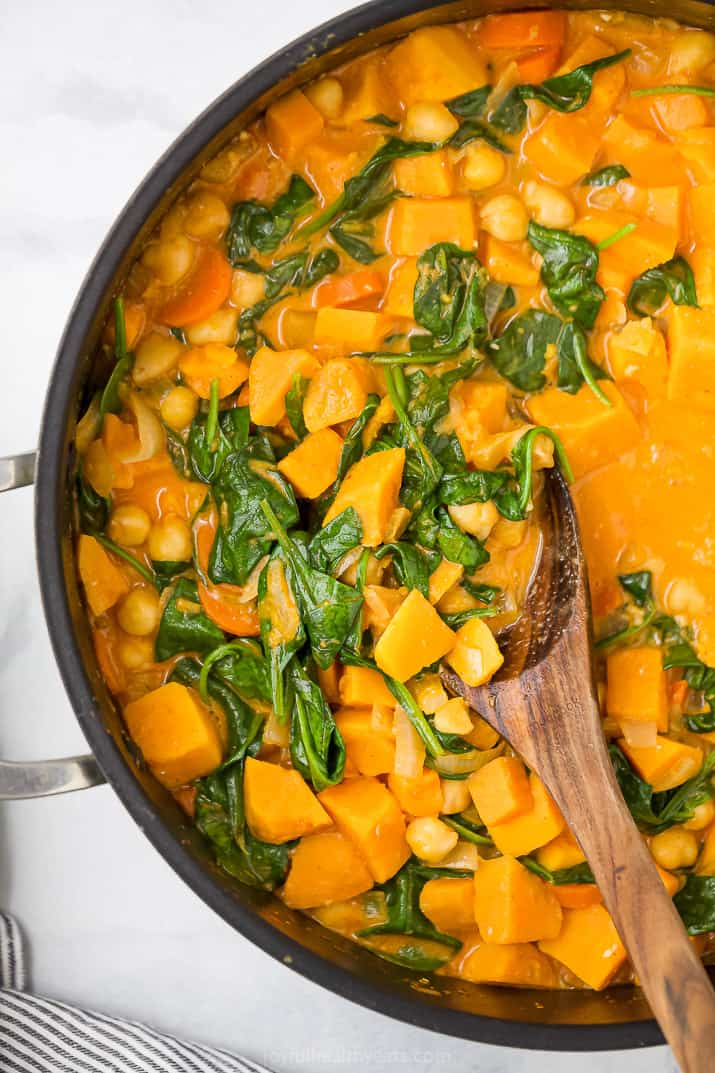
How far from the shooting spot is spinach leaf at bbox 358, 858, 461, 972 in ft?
13.3

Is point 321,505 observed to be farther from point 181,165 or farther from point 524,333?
point 181,165

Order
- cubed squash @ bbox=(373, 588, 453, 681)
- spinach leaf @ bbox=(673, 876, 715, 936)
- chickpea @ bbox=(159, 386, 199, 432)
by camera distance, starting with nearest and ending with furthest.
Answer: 1. cubed squash @ bbox=(373, 588, 453, 681)
2. chickpea @ bbox=(159, 386, 199, 432)
3. spinach leaf @ bbox=(673, 876, 715, 936)

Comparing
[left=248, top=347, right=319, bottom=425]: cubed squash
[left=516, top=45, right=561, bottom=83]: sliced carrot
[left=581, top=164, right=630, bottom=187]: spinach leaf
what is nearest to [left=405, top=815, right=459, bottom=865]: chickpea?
[left=248, top=347, right=319, bottom=425]: cubed squash

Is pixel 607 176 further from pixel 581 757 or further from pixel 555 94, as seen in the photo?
pixel 581 757

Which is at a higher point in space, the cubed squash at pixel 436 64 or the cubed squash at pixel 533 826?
the cubed squash at pixel 436 64

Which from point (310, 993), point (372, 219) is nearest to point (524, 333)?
point (372, 219)

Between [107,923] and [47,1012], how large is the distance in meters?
0.37

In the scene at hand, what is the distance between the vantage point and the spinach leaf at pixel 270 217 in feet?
12.6

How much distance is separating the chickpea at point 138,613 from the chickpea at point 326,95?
1.68 metres

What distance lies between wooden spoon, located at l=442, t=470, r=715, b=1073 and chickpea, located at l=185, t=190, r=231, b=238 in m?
1.35

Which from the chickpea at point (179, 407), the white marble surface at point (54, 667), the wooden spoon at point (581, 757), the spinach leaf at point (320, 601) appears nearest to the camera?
the wooden spoon at point (581, 757)

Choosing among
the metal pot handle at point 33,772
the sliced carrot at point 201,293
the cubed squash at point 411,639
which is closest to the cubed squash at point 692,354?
the cubed squash at point 411,639

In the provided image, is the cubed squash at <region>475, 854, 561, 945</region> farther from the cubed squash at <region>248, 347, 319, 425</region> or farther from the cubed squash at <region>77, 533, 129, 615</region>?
the cubed squash at <region>248, 347, 319, 425</region>

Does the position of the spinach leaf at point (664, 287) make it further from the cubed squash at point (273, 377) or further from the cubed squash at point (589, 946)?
the cubed squash at point (589, 946)
